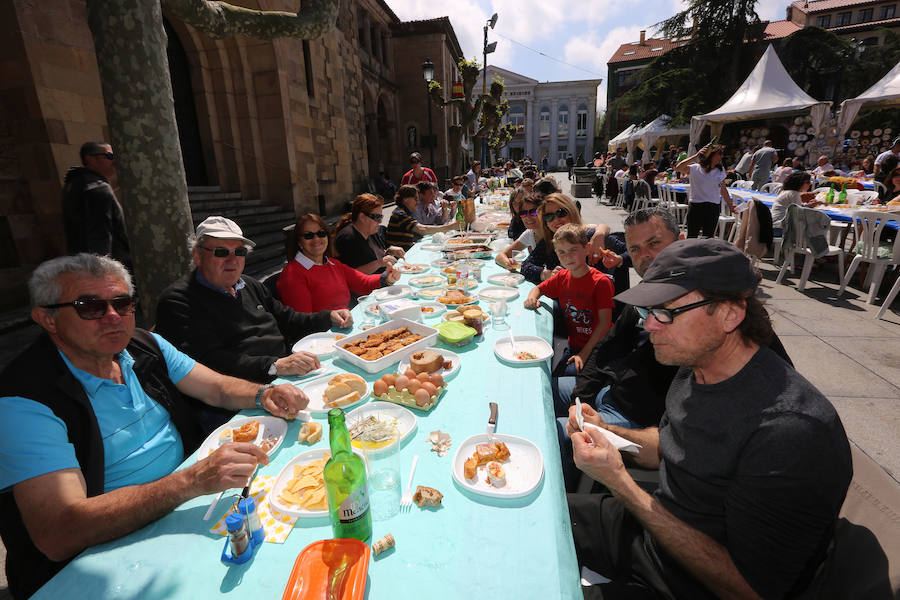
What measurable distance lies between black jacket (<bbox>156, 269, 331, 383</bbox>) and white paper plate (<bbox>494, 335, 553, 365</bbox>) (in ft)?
4.98

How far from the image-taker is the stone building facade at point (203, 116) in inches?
211

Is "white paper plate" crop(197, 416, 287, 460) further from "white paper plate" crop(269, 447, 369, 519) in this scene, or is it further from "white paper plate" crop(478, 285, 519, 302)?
"white paper plate" crop(478, 285, 519, 302)

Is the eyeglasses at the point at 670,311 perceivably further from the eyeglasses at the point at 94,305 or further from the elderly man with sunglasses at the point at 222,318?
the eyeglasses at the point at 94,305

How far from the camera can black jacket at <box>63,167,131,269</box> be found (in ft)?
15.0

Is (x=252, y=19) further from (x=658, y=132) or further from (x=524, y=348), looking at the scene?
(x=658, y=132)

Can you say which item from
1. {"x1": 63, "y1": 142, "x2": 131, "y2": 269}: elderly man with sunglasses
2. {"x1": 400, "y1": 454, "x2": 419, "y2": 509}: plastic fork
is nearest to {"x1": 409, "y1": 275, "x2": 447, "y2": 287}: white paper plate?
{"x1": 400, "y1": 454, "x2": 419, "y2": 509}: plastic fork

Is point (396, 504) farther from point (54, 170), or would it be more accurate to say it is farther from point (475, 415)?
point (54, 170)

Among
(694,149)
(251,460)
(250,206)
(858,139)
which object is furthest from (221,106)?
(858,139)

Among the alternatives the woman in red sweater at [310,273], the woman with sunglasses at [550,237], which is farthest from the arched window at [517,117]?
the woman in red sweater at [310,273]

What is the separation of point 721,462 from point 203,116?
1154cm

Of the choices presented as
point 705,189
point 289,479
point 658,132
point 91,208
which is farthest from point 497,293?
point 658,132

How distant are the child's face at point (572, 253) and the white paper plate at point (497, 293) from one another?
599mm

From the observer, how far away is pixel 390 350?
100.0 inches

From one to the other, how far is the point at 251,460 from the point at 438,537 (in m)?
0.76
